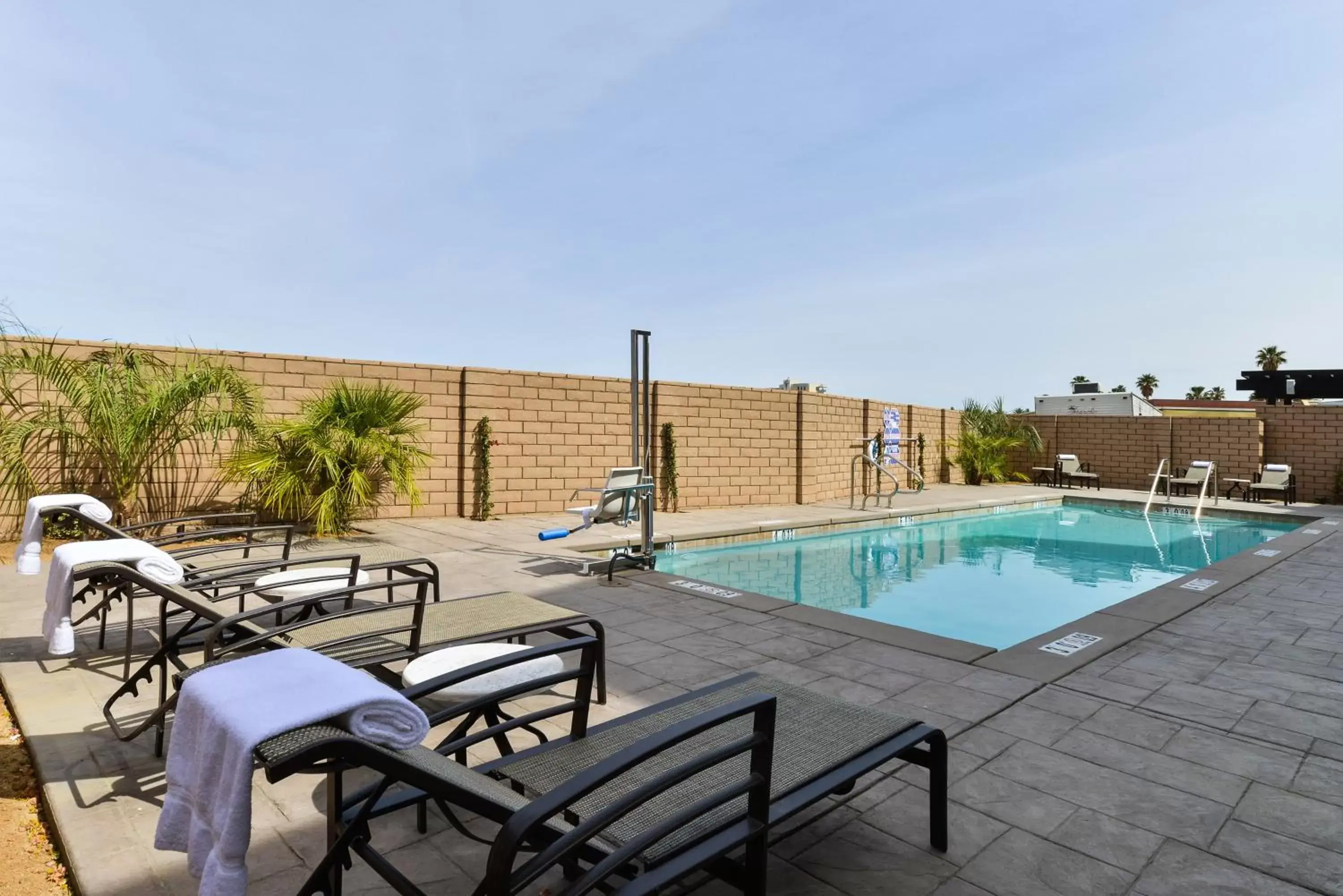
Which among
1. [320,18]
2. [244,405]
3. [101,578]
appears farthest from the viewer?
[320,18]

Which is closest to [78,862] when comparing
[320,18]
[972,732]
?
[972,732]

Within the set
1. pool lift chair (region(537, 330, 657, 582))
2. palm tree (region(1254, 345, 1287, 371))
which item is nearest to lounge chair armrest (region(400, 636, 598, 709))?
pool lift chair (region(537, 330, 657, 582))

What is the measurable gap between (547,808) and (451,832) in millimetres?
1139

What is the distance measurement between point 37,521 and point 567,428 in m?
6.62

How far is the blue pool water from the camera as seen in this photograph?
6.00 m

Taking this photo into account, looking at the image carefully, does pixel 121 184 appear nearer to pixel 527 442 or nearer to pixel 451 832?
pixel 527 442

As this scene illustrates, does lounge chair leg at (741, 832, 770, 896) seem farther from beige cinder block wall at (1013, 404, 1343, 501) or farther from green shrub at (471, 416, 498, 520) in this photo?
beige cinder block wall at (1013, 404, 1343, 501)

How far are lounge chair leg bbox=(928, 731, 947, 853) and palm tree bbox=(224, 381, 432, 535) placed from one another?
6649mm

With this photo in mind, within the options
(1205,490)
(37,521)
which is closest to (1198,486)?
(1205,490)

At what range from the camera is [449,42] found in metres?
8.65

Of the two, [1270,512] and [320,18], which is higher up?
[320,18]

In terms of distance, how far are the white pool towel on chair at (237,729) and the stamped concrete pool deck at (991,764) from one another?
741mm

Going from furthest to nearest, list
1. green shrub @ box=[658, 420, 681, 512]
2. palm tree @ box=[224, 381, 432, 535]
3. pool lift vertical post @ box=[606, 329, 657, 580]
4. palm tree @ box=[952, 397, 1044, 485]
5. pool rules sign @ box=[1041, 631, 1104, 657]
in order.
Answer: palm tree @ box=[952, 397, 1044, 485] → green shrub @ box=[658, 420, 681, 512] → palm tree @ box=[224, 381, 432, 535] → pool lift vertical post @ box=[606, 329, 657, 580] → pool rules sign @ box=[1041, 631, 1104, 657]

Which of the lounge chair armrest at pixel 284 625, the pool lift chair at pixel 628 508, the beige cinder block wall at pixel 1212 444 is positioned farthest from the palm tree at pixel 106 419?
the beige cinder block wall at pixel 1212 444
